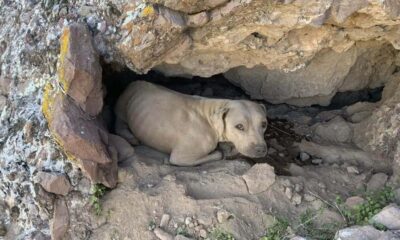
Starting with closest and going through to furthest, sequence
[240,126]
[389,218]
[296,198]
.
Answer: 1. [389,218]
2. [296,198]
3. [240,126]

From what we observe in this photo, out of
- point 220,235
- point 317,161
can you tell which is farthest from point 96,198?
point 317,161

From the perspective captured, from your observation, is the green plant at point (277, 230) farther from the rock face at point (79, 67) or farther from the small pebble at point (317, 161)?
the rock face at point (79, 67)

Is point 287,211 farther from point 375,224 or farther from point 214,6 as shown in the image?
point 214,6

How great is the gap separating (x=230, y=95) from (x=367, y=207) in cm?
287

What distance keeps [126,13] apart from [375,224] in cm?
296

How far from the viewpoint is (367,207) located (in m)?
4.96

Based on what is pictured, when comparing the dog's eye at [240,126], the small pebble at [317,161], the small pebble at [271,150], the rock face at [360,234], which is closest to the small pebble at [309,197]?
the rock face at [360,234]

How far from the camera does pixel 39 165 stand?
5.16 m

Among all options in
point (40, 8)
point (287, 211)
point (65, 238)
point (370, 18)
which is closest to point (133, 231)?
point (65, 238)

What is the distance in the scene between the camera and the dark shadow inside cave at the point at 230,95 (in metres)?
6.08

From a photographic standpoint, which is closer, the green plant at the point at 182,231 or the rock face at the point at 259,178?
the green plant at the point at 182,231

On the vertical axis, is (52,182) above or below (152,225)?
above

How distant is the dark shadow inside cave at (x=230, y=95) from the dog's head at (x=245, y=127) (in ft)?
0.50

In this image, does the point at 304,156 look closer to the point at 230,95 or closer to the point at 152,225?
the point at 230,95
